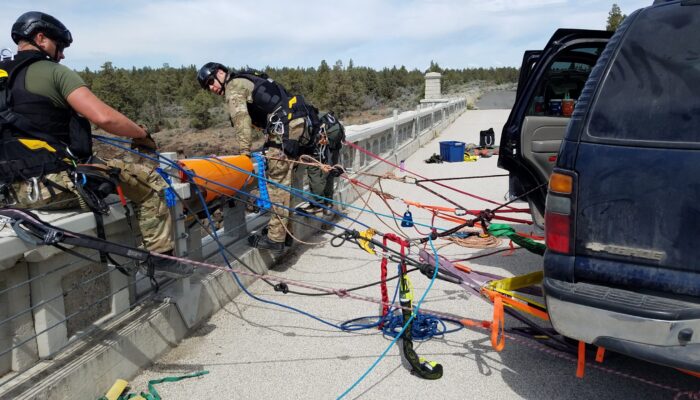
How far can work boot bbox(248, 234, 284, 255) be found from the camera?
5.74 meters

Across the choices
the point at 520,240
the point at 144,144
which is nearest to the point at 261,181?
the point at 144,144

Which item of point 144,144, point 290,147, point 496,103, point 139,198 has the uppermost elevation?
point 144,144

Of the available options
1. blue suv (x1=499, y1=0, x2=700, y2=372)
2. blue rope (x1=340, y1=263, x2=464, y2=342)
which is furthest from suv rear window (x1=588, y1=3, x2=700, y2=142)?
blue rope (x1=340, y1=263, x2=464, y2=342)

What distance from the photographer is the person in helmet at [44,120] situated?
3232mm

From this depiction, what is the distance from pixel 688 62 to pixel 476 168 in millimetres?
10413

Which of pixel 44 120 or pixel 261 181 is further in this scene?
pixel 261 181

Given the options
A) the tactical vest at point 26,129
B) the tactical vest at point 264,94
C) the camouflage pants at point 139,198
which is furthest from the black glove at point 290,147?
the tactical vest at point 26,129

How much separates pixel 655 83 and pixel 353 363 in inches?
101

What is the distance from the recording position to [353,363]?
380 cm

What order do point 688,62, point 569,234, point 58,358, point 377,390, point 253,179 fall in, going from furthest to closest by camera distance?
point 253,179 < point 377,390 < point 58,358 < point 569,234 < point 688,62

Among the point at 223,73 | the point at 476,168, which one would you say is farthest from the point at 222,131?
the point at 223,73

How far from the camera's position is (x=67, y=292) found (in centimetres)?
321

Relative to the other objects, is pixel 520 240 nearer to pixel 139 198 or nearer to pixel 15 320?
pixel 139 198

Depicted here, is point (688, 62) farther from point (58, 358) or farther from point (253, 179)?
point (253, 179)
